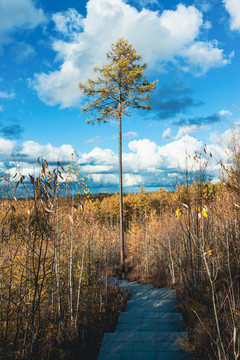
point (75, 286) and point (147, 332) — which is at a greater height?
point (75, 286)

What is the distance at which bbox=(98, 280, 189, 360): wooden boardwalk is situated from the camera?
3.50m

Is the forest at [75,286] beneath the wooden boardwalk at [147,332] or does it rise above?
above

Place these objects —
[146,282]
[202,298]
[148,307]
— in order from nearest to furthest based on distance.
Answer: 1. [202,298]
2. [148,307]
3. [146,282]

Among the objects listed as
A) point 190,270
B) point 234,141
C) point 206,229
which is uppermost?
point 234,141

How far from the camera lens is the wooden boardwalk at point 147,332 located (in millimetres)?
3498

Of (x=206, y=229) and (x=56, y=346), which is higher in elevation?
(x=206, y=229)

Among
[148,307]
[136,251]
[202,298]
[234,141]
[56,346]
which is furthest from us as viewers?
[136,251]

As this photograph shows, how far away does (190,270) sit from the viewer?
5242 mm

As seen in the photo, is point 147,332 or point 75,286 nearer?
point 147,332

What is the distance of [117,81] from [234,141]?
253 inches

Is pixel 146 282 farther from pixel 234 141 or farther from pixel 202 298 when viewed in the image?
pixel 234 141

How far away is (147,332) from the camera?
13.4 feet

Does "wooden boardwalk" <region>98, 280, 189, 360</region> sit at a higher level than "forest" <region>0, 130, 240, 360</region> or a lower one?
lower

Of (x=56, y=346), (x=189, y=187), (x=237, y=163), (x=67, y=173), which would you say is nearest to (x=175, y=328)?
(x=56, y=346)
